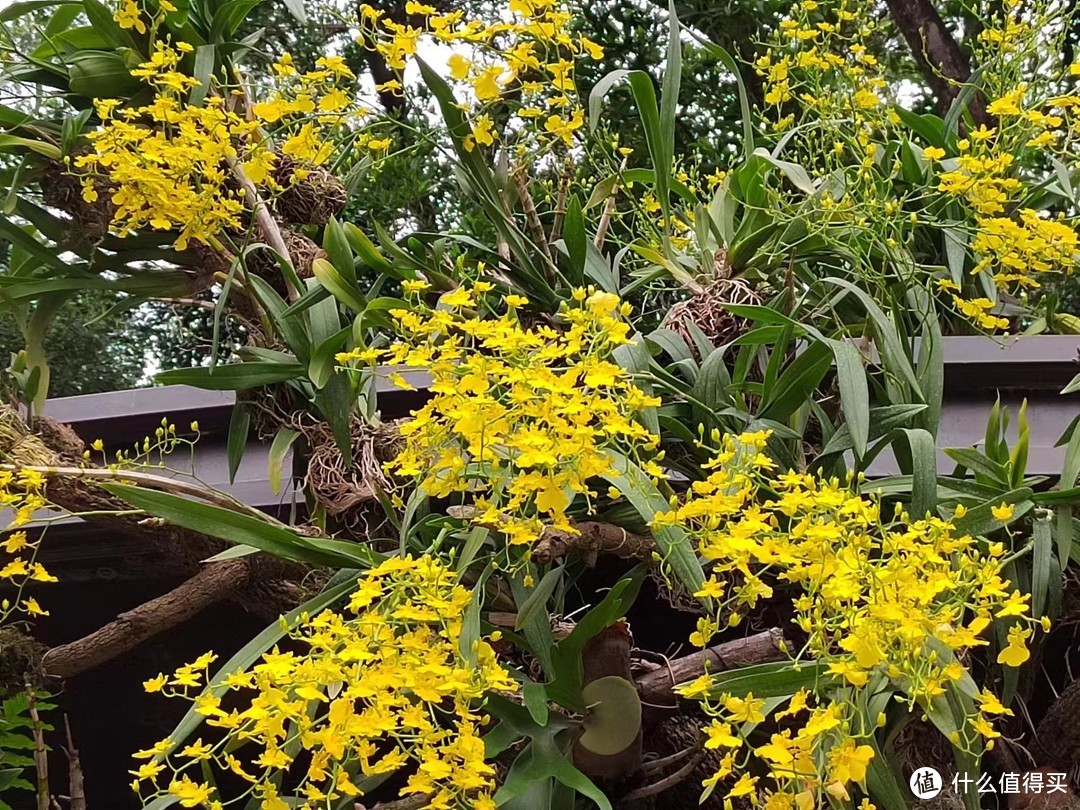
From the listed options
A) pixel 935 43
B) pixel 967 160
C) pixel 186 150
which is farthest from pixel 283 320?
pixel 935 43

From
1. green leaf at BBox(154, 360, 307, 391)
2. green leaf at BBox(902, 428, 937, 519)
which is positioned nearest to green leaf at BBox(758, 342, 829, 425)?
green leaf at BBox(902, 428, 937, 519)

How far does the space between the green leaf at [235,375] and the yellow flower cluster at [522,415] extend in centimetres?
25

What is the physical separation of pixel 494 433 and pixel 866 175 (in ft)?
1.65

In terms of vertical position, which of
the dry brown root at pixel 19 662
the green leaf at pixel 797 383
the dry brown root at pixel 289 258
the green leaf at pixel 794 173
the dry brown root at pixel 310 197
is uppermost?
the dry brown root at pixel 310 197

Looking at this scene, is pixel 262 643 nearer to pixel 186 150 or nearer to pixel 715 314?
pixel 186 150

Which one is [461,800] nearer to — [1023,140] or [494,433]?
[494,433]

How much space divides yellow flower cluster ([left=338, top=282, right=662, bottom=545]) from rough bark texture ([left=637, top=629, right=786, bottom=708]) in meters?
0.30

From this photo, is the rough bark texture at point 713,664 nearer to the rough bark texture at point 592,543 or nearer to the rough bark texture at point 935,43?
→ the rough bark texture at point 592,543

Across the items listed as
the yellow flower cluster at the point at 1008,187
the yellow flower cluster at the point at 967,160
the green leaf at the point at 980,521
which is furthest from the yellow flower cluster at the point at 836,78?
the green leaf at the point at 980,521

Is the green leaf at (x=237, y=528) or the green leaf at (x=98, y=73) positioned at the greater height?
the green leaf at (x=98, y=73)

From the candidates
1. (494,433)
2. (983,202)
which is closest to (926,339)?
(983,202)

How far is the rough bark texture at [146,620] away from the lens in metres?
0.86

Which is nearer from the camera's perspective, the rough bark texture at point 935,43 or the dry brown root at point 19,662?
the dry brown root at point 19,662

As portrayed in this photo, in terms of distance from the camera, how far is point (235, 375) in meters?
0.85
